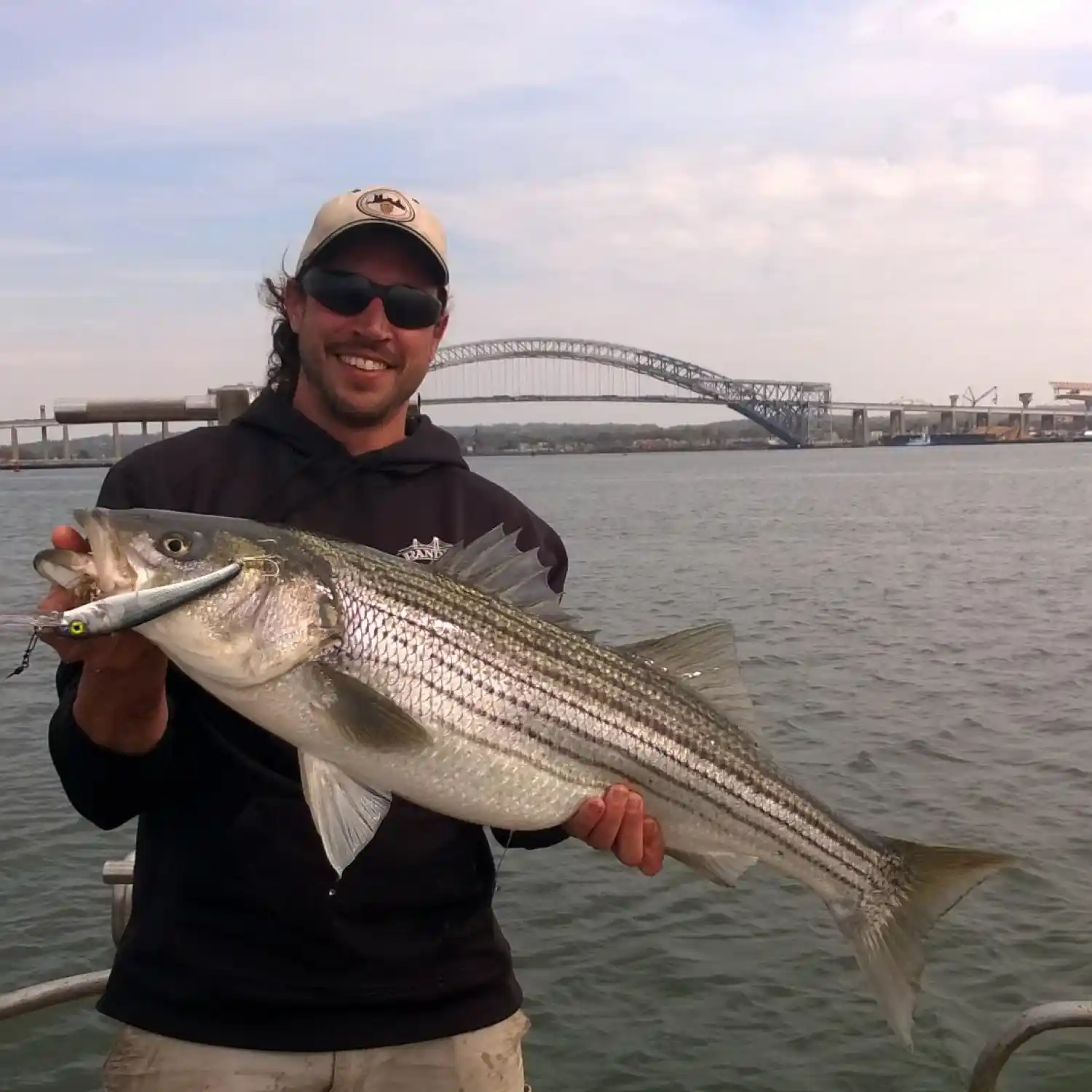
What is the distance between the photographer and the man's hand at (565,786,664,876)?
13.8 feet

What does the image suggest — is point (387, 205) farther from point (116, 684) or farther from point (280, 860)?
point (280, 860)

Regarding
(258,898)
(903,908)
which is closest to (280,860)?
(258,898)

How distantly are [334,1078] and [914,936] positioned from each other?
244 cm

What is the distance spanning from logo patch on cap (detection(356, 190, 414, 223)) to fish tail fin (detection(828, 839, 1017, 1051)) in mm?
3413

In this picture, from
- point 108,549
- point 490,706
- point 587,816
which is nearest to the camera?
point 108,549

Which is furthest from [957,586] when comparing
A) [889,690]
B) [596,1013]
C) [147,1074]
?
[147,1074]

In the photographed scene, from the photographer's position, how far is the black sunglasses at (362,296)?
183 inches

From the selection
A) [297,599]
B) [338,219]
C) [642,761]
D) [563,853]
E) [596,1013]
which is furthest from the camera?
[563,853]

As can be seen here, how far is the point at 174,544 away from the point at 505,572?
4.20 feet

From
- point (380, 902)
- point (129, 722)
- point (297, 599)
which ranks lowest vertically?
point (380, 902)

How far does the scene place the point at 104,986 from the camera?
4430 mm

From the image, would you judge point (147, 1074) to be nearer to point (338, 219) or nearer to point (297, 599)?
point (297, 599)

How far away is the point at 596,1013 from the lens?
31.0ft

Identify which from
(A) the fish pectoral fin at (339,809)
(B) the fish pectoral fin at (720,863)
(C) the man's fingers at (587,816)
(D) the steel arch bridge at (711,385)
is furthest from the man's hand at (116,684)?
(D) the steel arch bridge at (711,385)
